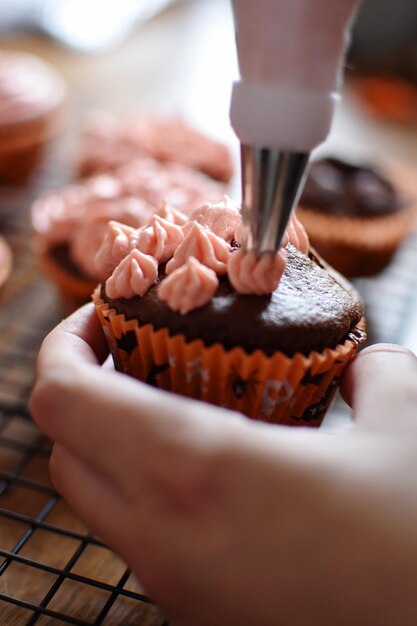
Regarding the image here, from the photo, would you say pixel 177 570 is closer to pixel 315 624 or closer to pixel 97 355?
pixel 315 624

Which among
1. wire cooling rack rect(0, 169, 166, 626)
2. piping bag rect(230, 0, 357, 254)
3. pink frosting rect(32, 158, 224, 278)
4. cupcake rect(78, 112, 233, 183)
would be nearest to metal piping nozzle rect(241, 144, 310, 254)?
piping bag rect(230, 0, 357, 254)

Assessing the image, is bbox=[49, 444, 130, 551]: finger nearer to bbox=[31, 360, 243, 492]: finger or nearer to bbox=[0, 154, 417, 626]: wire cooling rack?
bbox=[31, 360, 243, 492]: finger

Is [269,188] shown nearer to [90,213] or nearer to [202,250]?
[202,250]

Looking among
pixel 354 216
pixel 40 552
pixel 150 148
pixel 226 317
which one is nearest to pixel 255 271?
pixel 226 317

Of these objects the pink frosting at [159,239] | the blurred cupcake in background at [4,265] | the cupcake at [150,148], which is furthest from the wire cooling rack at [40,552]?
the cupcake at [150,148]

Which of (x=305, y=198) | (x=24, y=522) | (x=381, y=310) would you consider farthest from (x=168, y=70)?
(x=24, y=522)

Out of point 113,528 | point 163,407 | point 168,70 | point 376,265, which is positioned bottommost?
point 168,70
